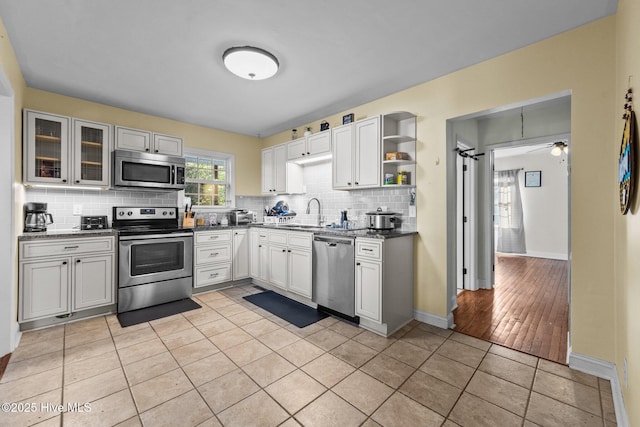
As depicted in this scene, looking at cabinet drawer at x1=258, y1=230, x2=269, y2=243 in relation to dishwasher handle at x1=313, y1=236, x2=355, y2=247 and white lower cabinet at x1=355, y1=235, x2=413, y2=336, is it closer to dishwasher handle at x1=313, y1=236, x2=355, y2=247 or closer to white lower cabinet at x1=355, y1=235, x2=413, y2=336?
dishwasher handle at x1=313, y1=236, x2=355, y2=247

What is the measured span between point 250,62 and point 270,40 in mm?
296

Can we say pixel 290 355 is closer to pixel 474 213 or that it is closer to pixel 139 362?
pixel 139 362

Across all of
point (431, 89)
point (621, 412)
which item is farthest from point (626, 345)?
point (431, 89)

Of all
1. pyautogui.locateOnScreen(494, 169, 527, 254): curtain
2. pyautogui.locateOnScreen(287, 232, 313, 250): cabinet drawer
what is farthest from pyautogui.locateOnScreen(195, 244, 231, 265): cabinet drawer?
pyautogui.locateOnScreen(494, 169, 527, 254): curtain

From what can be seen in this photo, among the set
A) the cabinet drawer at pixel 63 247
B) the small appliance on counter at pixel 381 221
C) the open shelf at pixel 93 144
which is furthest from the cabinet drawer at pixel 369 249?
the open shelf at pixel 93 144

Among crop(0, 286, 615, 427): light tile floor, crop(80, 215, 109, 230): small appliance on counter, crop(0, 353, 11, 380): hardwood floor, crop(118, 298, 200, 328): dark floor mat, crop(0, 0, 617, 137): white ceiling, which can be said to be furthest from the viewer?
crop(80, 215, 109, 230): small appliance on counter

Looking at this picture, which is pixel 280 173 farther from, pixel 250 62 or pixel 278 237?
pixel 250 62

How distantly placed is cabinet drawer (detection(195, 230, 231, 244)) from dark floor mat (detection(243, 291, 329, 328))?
95 cm

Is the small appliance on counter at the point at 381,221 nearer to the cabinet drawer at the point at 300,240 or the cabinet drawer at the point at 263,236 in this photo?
the cabinet drawer at the point at 300,240

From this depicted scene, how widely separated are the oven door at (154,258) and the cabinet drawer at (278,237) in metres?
1.10

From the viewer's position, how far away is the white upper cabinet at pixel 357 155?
3.27m

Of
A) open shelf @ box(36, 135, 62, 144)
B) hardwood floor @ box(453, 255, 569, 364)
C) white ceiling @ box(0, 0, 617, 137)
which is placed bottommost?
hardwood floor @ box(453, 255, 569, 364)

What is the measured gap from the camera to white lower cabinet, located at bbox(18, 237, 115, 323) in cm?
277

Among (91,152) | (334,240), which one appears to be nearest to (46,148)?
(91,152)
